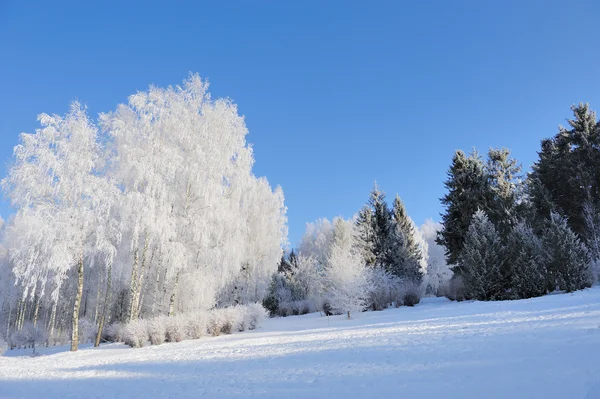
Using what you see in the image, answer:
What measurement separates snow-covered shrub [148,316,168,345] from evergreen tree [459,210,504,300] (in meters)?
17.1

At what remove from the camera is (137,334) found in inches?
525

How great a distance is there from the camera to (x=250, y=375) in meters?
6.07

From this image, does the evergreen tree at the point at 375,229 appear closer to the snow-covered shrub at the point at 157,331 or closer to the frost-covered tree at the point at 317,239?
the snow-covered shrub at the point at 157,331

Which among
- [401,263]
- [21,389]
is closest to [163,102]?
[21,389]

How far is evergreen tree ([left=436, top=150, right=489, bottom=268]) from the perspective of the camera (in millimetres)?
26172

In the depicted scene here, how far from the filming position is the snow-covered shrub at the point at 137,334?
13.3 meters

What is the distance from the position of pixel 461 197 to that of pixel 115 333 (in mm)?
25812

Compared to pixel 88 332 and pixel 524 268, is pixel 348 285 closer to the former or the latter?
pixel 524 268

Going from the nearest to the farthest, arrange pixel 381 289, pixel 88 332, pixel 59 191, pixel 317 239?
pixel 59 191
pixel 88 332
pixel 381 289
pixel 317 239

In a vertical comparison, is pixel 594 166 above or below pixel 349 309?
above

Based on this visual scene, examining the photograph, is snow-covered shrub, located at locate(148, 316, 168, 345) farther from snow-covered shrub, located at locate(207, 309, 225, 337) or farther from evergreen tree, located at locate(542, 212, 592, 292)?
evergreen tree, located at locate(542, 212, 592, 292)

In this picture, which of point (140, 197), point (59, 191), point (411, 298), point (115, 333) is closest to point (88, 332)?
point (115, 333)

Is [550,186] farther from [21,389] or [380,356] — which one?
[21,389]

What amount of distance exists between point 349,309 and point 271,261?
406 inches
